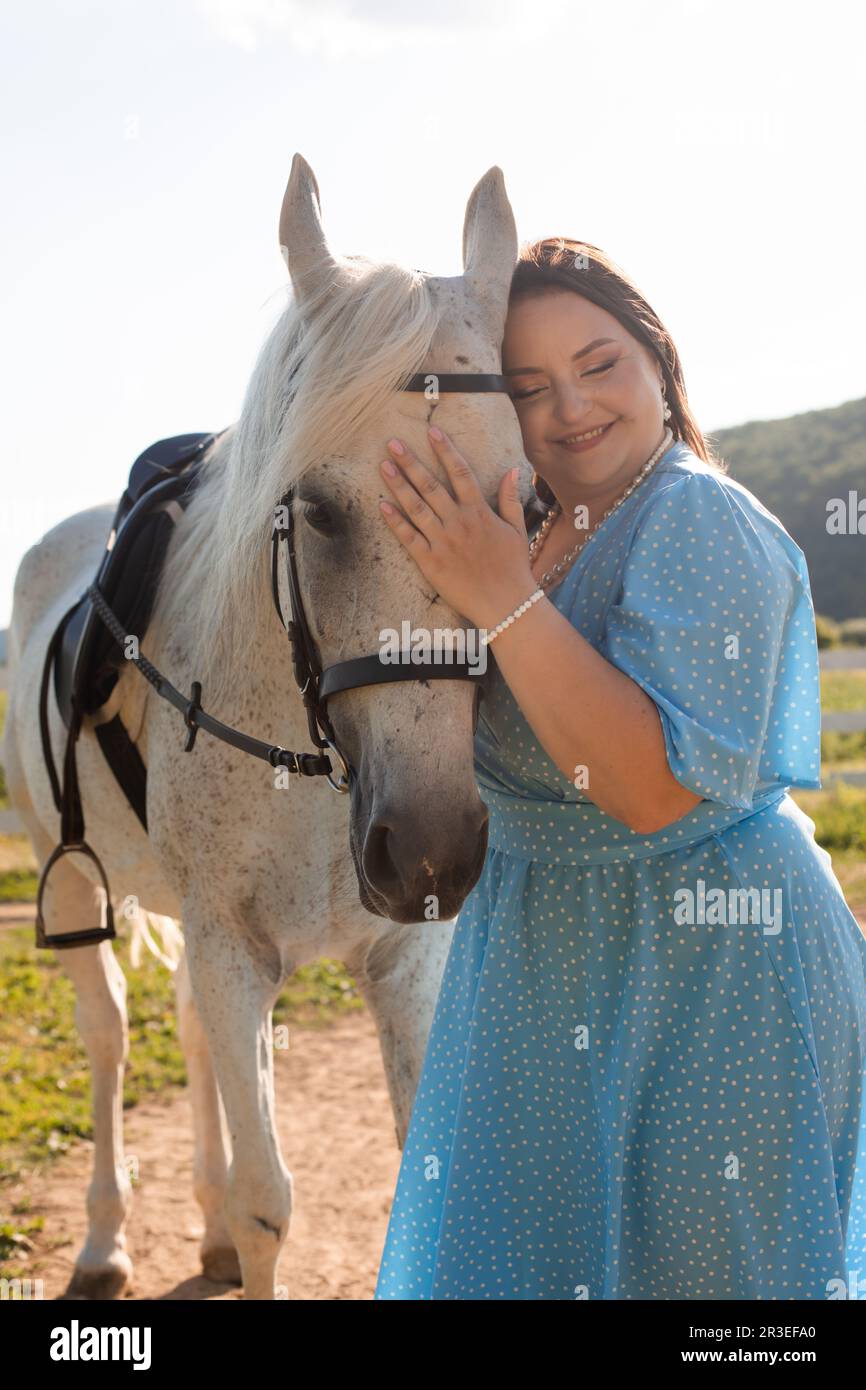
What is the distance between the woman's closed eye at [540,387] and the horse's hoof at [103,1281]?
3.01m

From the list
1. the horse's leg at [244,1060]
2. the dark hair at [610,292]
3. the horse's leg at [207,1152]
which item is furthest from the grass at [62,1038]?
the dark hair at [610,292]

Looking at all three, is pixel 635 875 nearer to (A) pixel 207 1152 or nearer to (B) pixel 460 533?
(B) pixel 460 533

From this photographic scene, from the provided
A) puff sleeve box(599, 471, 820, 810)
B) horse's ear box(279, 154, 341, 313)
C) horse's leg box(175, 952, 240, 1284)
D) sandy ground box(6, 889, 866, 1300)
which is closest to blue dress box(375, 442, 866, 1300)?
puff sleeve box(599, 471, 820, 810)

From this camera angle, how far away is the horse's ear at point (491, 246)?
6.23ft

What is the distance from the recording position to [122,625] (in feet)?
9.00

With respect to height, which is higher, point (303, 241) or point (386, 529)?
point (303, 241)

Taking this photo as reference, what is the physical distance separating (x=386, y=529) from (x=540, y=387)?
0.38m

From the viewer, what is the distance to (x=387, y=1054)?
2732mm

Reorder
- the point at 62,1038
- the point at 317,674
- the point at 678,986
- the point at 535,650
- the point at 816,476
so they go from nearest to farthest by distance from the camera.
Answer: the point at 535,650
the point at 678,986
the point at 317,674
the point at 62,1038
the point at 816,476

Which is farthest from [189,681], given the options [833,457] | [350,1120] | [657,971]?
[833,457]

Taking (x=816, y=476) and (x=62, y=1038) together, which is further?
(x=816, y=476)

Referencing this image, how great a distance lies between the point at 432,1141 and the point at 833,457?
78.0 m

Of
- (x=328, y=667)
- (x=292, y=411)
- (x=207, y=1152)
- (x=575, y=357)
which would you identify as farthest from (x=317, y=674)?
(x=207, y=1152)

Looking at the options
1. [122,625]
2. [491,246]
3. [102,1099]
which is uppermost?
[491,246]
